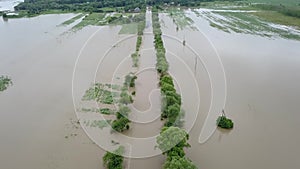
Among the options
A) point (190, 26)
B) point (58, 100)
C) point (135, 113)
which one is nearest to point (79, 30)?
point (190, 26)

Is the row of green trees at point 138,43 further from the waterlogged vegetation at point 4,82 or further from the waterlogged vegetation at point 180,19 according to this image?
the waterlogged vegetation at point 4,82

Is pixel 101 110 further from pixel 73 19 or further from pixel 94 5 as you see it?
pixel 94 5

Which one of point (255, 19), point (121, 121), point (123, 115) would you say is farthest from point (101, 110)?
point (255, 19)

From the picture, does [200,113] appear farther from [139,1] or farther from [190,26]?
[139,1]

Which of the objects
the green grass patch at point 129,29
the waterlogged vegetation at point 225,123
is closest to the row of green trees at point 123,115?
the waterlogged vegetation at point 225,123

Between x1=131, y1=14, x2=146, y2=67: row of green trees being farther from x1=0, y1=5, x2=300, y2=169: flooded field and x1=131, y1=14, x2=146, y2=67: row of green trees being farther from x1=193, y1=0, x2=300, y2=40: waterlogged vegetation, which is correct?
x1=193, y1=0, x2=300, y2=40: waterlogged vegetation
